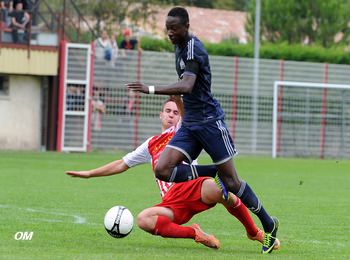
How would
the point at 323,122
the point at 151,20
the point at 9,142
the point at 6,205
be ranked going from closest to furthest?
the point at 6,205 < the point at 9,142 < the point at 323,122 < the point at 151,20

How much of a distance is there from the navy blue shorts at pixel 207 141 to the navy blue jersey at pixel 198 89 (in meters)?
0.07

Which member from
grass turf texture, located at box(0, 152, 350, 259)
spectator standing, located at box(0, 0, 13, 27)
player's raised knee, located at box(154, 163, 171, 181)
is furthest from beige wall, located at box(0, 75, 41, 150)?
player's raised knee, located at box(154, 163, 171, 181)

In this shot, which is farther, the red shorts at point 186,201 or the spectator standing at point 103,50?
the spectator standing at point 103,50

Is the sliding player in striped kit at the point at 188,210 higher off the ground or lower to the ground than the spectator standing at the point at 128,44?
lower

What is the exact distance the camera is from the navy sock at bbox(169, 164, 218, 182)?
9570 millimetres

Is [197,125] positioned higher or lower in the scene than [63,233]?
higher

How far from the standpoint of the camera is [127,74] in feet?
108

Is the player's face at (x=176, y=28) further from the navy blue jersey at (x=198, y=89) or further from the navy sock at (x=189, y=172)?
the navy sock at (x=189, y=172)

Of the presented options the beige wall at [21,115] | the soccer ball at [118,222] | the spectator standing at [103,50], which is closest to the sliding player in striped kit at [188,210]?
the soccer ball at [118,222]

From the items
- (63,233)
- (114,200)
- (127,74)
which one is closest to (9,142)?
(127,74)

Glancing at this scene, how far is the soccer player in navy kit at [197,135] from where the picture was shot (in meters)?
9.51

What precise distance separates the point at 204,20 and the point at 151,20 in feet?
59.0

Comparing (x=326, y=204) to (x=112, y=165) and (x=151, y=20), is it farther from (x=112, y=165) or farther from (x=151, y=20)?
(x=151, y=20)

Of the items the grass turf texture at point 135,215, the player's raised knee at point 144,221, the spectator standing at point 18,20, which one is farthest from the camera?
the spectator standing at point 18,20
